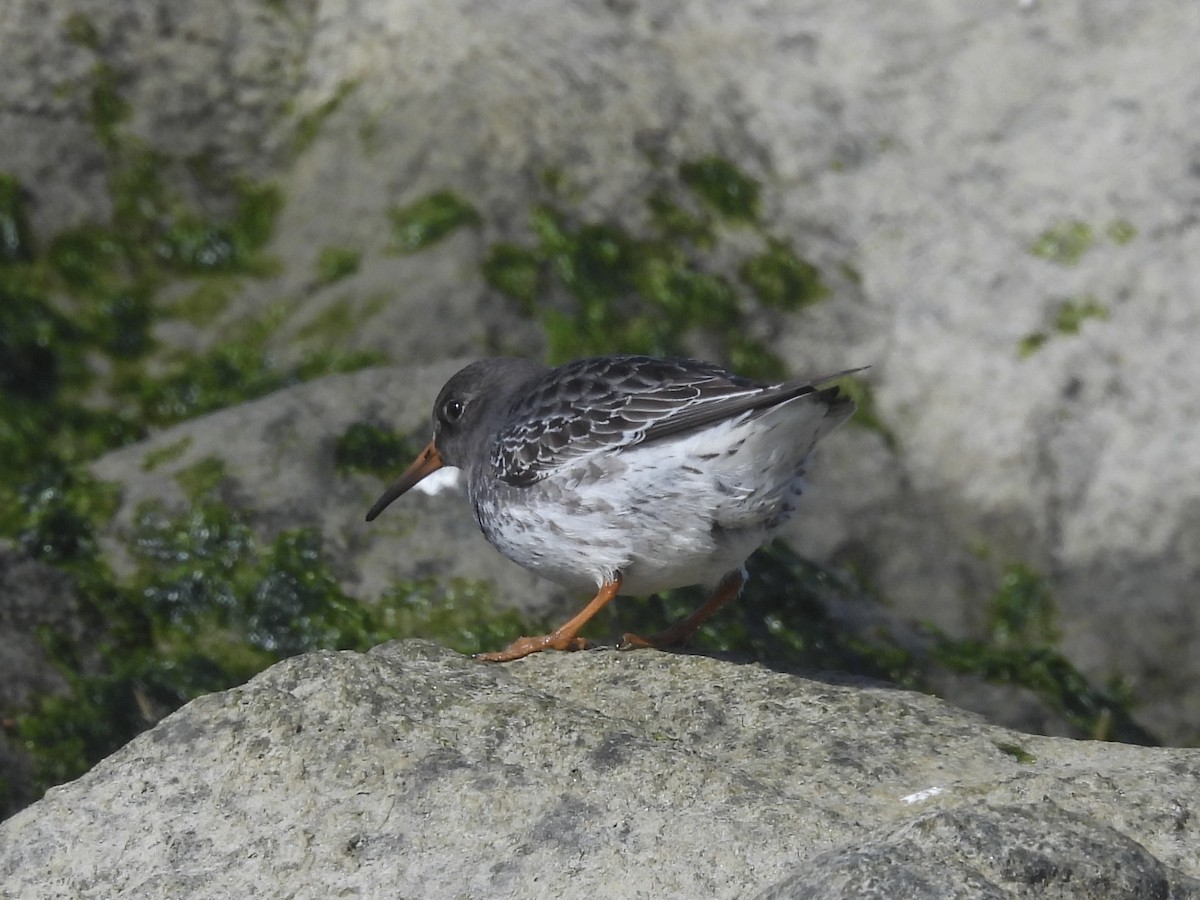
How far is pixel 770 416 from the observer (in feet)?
26.9

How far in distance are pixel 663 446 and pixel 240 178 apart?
7.98m

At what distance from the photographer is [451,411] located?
34.1ft

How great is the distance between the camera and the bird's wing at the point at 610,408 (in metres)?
8.51

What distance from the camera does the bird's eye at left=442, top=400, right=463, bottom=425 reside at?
10328 mm

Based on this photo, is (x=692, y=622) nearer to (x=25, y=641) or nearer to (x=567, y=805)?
(x=567, y=805)

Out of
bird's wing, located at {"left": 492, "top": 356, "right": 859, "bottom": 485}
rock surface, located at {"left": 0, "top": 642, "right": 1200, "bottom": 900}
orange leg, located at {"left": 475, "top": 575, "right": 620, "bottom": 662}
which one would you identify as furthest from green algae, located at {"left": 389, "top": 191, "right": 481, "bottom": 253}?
rock surface, located at {"left": 0, "top": 642, "right": 1200, "bottom": 900}

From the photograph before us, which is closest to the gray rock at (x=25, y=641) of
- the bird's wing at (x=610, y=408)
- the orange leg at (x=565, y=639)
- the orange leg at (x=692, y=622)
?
the orange leg at (x=565, y=639)

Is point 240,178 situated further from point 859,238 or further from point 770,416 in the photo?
point 770,416

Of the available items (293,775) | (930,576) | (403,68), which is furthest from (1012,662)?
(403,68)

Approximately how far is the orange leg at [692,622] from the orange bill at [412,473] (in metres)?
2.10

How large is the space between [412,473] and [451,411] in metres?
0.58

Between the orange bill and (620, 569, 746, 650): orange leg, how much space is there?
2099 millimetres

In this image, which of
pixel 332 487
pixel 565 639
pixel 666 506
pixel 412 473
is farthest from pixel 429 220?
pixel 666 506

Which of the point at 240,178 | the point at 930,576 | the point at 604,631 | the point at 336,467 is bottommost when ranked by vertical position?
the point at 930,576
